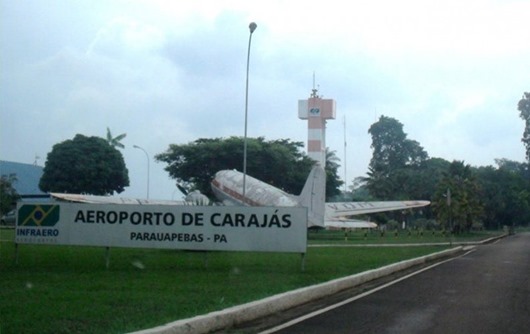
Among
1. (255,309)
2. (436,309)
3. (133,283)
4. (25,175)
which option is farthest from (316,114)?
(255,309)

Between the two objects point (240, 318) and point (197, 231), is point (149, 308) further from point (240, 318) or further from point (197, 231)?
point (197, 231)

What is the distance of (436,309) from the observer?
13.8 m

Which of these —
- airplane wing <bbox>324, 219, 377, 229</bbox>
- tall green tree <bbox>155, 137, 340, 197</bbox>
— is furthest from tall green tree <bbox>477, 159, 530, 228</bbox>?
airplane wing <bbox>324, 219, 377, 229</bbox>

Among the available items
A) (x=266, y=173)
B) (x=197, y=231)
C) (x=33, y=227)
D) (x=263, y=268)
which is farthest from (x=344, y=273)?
(x=266, y=173)

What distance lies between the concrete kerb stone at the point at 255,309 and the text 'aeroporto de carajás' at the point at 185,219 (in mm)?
2821

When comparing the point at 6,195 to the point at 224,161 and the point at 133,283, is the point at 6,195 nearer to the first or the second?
the point at 224,161

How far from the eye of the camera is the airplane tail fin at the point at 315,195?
45.2 m

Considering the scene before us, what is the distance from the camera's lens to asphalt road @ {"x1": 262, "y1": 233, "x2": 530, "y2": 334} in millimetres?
11547

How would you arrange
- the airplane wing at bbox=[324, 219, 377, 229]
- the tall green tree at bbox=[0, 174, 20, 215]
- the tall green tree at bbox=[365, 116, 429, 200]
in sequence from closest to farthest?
1. the airplane wing at bbox=[324, 219, 377, 229]
2. the tall green tree at bbox=[0, 174, 20, 215]
3. the tall green tree at bbox=[365, 116, 429, 200]

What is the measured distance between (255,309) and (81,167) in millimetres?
57491

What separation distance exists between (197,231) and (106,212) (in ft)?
8.51

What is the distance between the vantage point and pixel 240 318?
1214 cm

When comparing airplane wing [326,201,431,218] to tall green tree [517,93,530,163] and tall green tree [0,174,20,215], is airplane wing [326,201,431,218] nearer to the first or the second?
tall green tree [0,174,20,215]

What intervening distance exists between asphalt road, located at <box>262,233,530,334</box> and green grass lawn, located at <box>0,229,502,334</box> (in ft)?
5.64
